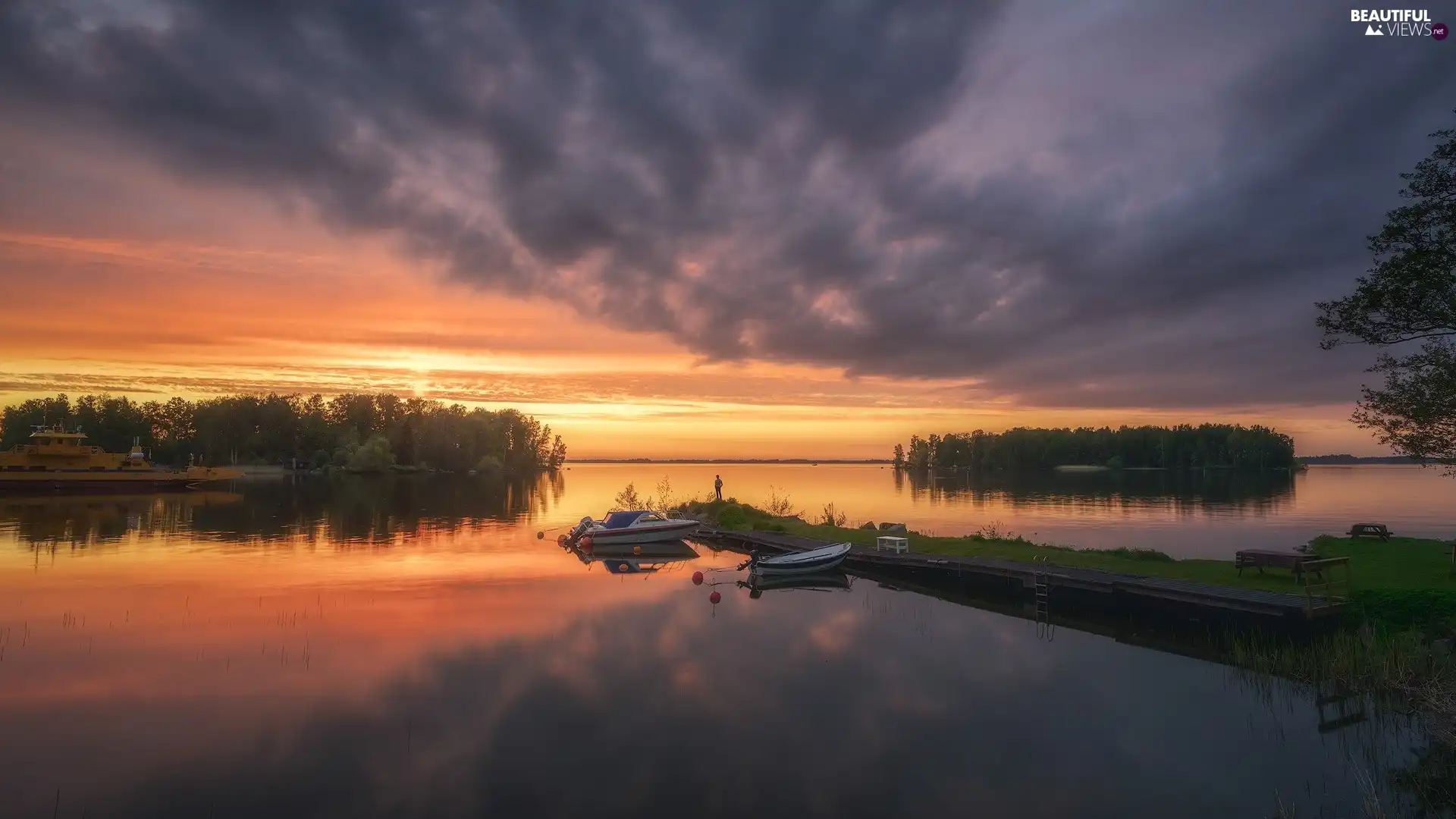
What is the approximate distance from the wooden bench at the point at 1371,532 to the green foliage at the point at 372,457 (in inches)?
6395

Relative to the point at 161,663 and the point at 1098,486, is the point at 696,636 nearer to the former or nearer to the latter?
the point at 161,663

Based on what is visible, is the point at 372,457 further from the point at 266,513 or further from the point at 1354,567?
the point at 1354,567

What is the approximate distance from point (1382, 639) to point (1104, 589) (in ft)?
29.5

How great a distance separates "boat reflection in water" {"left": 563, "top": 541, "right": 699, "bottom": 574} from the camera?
41.5m

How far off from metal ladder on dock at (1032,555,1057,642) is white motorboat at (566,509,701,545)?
24.7 metres

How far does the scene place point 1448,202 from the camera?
21.9 meters

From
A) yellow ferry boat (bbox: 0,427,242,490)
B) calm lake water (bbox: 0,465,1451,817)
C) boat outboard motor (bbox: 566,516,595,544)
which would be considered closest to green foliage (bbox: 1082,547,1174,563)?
calm lake water (bbox: 0,465,1451,817)

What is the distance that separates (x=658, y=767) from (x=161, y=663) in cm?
1649

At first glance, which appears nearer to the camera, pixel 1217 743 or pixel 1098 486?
pixel 1217 743

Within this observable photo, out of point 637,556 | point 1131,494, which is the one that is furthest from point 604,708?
point 1131,494

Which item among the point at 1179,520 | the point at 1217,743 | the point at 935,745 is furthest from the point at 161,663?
the point at 1179,520

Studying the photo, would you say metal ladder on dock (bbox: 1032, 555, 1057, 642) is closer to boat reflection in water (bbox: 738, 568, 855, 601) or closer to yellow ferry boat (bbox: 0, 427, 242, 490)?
boat reflection in water (bbox: 738, 568, 855, 601)

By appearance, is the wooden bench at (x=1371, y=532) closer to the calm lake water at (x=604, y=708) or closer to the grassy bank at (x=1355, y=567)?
the grassy bank at (x=1355, y=567)

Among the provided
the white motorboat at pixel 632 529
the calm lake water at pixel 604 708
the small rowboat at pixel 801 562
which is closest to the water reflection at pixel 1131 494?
the white motorboat at pixel 632 529
